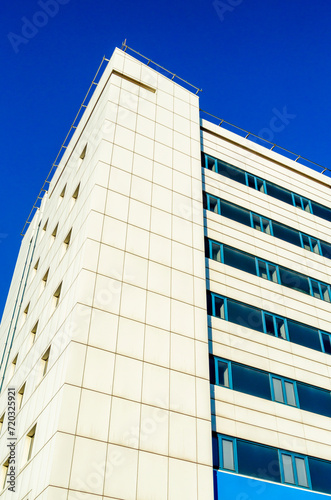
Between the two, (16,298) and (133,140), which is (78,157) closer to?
(133,140)

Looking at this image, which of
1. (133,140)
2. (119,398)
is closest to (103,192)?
(133,140)

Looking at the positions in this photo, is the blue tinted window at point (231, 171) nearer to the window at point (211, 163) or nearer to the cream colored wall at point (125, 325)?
the window at point (211, 163)

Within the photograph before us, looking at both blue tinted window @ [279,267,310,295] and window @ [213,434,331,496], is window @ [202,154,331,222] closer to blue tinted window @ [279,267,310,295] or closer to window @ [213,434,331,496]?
blue tinted window @ [279,267,310,295]

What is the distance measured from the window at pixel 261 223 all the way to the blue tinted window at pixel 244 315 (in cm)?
648

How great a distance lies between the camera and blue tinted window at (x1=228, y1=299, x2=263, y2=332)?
88.9 feet

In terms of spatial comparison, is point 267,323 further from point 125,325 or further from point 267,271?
point 125,325

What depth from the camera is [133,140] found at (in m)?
28.6

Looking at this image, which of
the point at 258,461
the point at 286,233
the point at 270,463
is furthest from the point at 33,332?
the point at 286,233

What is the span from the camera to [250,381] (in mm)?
25125

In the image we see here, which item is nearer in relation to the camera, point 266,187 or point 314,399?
point 314,399

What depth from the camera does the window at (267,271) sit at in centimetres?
3028

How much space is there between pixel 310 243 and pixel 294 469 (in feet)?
51.6

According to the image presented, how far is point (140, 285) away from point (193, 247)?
445 centimetres

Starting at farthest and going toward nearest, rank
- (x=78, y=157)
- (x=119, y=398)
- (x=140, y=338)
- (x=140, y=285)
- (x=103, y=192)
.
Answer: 1. (x=78, y=157)
2. (x=103, y=192)
3. (x=140, y=285)
4. (x=140, y=338)
5. (x=119, y=398)
